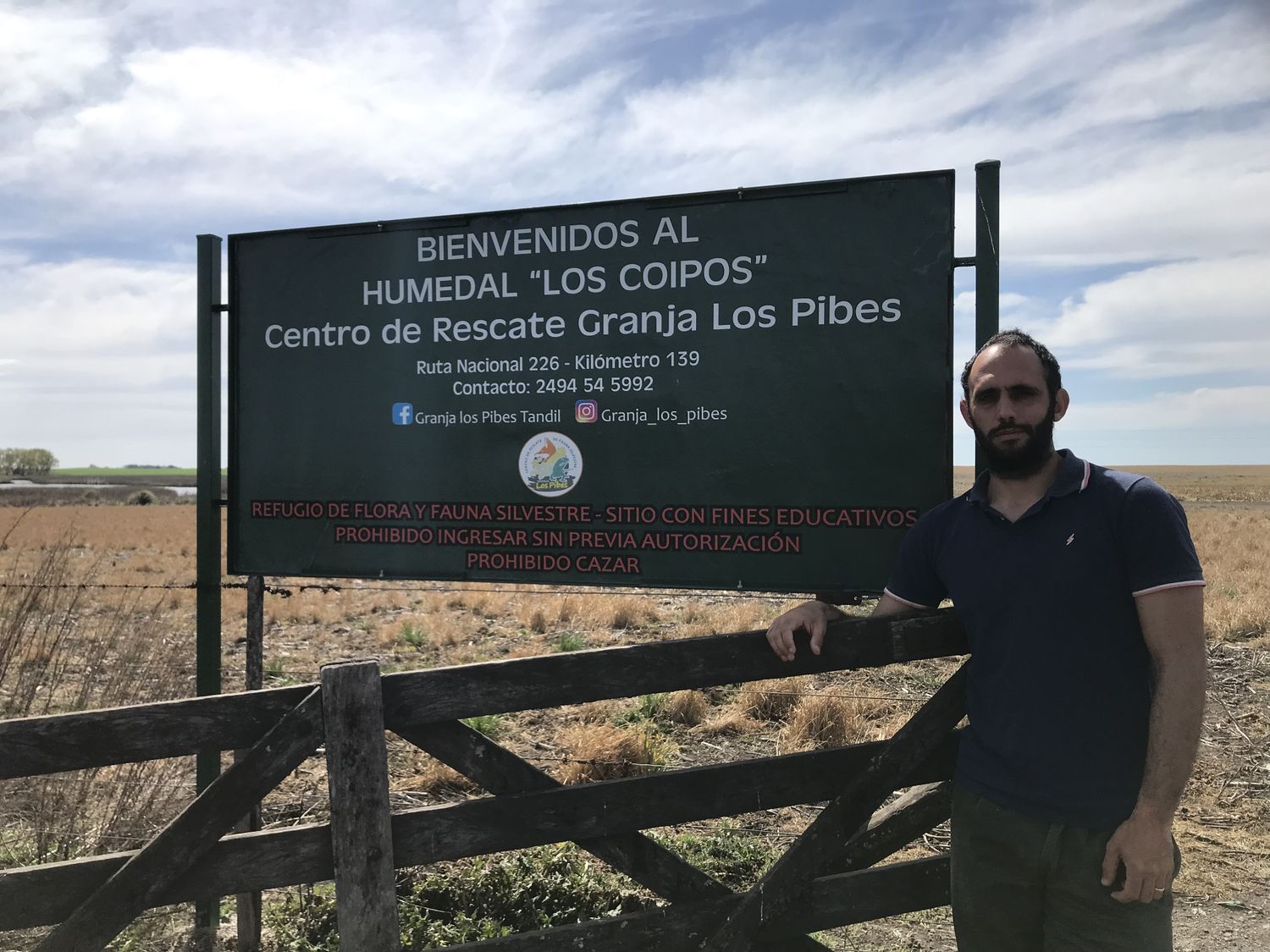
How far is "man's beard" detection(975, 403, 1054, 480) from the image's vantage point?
2818mm

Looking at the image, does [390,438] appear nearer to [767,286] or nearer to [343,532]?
[343,532]

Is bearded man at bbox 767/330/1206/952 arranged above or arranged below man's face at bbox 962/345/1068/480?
below

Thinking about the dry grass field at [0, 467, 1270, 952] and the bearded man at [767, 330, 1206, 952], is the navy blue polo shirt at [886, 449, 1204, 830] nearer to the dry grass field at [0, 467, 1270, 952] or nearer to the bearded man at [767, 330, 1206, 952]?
the bearded man at [767, 330, 1206, 952]

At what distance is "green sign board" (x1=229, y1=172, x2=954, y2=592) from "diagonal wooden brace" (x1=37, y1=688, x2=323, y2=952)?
4.10 ft

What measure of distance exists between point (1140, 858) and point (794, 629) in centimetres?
121

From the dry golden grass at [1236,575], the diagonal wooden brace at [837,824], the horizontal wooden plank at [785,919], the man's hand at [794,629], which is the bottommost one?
the dry golden grass at [1236,575]

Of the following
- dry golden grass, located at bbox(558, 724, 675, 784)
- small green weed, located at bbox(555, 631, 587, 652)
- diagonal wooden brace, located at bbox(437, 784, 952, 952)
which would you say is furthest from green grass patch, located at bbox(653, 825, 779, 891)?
small green weed, located at bbox(555, 631, 587, 652)

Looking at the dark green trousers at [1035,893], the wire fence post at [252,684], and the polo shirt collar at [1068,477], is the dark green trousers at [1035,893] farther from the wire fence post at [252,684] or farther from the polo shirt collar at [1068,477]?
the wire fence post at [252,684]

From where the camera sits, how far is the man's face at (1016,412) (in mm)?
2822

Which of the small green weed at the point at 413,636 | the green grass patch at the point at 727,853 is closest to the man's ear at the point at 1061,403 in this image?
the green grass patch at the point at 727,853

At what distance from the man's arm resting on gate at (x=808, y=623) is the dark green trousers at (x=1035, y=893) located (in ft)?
2.19

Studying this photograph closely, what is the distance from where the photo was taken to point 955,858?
2.97 metres

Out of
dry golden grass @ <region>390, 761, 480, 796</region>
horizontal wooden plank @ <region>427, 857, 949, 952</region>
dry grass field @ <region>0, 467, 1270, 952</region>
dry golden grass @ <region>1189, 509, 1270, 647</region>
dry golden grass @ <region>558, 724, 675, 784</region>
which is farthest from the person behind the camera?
dry golden grass @ <region>1189, 509, 1270, 647</region>

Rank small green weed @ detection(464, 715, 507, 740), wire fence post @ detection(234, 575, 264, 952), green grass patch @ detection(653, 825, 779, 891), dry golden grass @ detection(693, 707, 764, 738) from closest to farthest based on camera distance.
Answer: wire fence post @ detection(234, 575, 264, 952) → green grass patch @ detection(653, 825, 779, 891) → small green weed @ detection(464, 715, 507, 740) → dry golden grass @ detection(693, 707, 764, 738)
